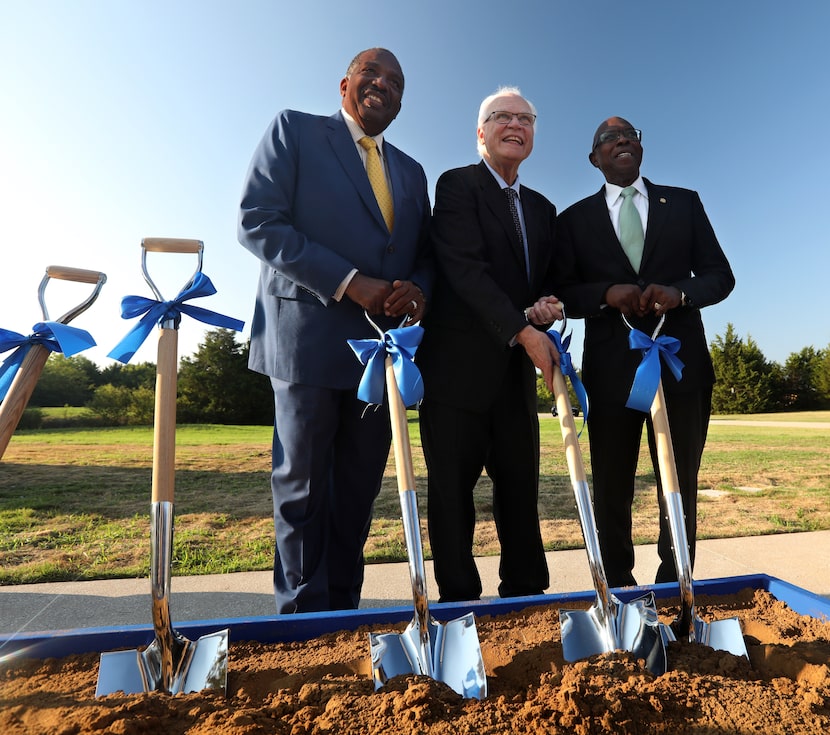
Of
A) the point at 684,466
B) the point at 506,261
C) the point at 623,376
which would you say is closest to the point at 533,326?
the point at 506,261

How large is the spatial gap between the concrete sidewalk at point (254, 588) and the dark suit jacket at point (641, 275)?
1.10 metres

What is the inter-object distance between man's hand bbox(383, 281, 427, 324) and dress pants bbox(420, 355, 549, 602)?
44cm

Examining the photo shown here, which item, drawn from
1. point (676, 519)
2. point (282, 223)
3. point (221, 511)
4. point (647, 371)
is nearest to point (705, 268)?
point (647, 371)

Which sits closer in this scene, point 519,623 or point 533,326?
point 519,623

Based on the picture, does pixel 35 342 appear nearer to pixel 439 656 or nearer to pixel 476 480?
pixel 439 656

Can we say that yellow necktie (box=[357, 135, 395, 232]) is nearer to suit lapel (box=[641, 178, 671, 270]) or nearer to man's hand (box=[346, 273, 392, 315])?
man's hand (box=[346, 273, 392, 315])

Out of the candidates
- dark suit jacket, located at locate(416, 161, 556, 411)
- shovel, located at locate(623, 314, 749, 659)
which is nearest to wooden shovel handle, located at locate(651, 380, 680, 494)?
shovel, located at locate(623, 314, 749, 659)

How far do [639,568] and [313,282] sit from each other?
263 centimetres

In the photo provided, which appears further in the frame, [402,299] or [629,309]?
[629,309]

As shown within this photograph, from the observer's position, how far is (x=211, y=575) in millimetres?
3154

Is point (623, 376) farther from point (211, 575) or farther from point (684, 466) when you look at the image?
point (211, 575)

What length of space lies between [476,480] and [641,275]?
1.03 meters

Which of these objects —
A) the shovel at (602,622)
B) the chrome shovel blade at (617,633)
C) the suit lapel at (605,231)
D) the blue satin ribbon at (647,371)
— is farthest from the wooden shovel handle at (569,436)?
the suit lapel at (605,231)

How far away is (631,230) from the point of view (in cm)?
220
